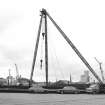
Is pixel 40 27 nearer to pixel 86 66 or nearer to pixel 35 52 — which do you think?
pixel 35 52

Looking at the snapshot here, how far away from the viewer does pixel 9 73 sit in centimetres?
12712

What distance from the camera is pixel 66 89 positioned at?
158 feet

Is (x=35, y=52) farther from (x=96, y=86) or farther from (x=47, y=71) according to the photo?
(x=96, y=86)

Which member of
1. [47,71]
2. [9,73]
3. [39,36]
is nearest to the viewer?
[47,71]

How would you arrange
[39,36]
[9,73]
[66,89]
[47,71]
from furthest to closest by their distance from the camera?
1. [9,73]
2. [39,36]
3. [47,71]
4. [66,89]

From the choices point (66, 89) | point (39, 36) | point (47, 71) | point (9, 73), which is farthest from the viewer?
point (9, 73)

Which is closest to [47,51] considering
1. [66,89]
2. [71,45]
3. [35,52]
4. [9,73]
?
[35,52]

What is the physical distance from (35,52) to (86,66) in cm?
1392

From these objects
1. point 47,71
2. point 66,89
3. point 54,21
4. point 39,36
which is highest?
point 54,21

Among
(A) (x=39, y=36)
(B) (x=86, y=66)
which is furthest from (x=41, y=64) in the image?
(B) (x=86, y=66)

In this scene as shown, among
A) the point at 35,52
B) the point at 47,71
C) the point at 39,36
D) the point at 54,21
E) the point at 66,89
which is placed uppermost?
the point at 54,21

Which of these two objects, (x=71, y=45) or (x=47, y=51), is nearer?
(x=47, y=51)

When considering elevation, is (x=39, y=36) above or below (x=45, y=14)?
below

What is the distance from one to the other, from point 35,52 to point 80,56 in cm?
1181
